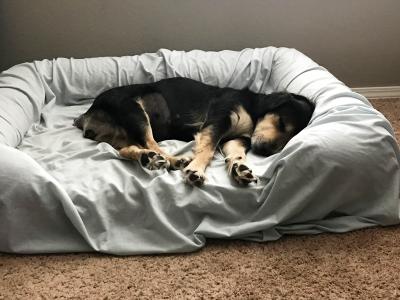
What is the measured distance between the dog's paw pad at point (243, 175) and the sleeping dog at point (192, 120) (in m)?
0.11

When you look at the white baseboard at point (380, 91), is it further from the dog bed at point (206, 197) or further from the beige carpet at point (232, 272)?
the beige carpet at point (232, 272)

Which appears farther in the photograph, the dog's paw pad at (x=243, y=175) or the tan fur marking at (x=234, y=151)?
the tan fur marking at (x=234, y=151)

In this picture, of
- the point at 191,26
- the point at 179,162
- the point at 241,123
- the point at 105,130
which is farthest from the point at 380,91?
the point at 105,130

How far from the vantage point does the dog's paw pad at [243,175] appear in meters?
1.81

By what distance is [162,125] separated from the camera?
8.10 ft

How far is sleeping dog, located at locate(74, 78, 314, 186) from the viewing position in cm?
212

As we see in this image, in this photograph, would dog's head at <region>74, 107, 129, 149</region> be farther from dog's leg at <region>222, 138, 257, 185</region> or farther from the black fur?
dog's leg at <region>222, 138, 257, 185</region>

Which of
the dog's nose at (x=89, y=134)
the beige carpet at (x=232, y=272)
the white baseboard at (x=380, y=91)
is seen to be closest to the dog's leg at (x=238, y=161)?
the beige carpet at (x=232, y=272)

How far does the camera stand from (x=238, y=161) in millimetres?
1942

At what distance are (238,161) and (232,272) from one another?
21.3 inches

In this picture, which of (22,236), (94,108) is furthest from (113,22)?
(22,236)

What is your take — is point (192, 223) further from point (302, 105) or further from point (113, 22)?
point (113, 22)

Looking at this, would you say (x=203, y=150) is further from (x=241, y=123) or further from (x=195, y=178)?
(x=241, y=123)

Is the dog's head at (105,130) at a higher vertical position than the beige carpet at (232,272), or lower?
higher
